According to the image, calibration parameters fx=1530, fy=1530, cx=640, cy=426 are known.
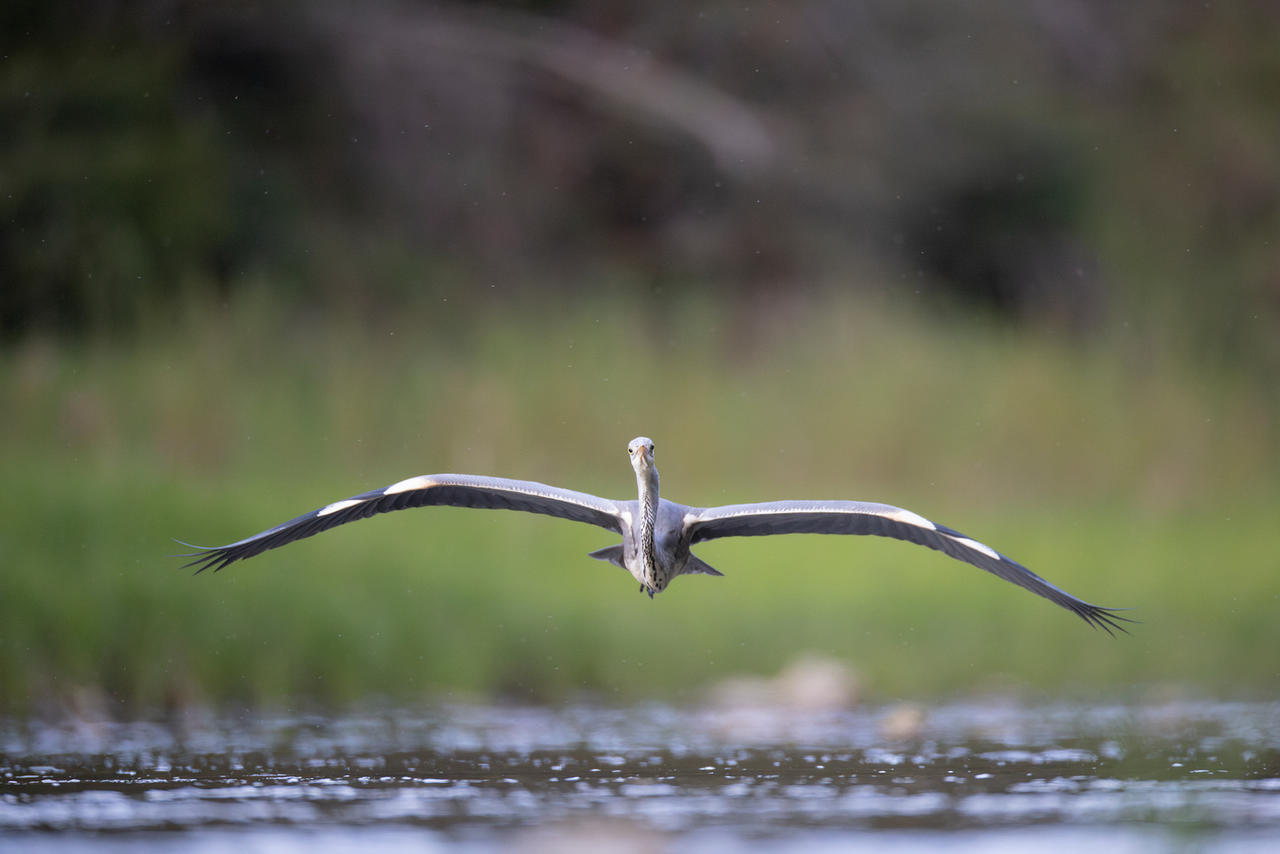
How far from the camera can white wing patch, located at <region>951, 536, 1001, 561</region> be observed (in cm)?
636

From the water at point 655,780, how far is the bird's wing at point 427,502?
1.03 metres

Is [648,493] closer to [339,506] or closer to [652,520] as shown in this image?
[652,520]

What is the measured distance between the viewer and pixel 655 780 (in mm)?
6711

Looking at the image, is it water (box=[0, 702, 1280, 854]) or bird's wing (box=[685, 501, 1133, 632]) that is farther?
bird's wing (box=[685, 501, 1133, 632])

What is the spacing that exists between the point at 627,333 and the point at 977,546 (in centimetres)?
730

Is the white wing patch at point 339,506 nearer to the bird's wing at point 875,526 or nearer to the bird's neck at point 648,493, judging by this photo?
the bird's neck at point 648,493

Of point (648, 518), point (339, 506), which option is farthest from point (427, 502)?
point (648, 518)

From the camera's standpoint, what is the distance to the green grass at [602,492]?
896cm

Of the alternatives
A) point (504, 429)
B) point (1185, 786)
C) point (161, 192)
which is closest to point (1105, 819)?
point (1185, 786)

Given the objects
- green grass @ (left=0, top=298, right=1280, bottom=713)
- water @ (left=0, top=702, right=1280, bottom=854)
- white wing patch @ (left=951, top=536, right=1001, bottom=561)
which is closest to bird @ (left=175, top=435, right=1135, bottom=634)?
white wing patch @ (left=951, top=536, right=1001, bottom=561)

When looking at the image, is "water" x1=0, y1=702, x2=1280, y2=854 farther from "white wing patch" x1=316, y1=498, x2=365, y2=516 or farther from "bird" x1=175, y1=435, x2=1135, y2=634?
"white wing patch" x1=316, y1=498, x2=365, y2=516

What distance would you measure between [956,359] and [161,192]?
784 centimetres

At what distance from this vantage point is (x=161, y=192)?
592 inches

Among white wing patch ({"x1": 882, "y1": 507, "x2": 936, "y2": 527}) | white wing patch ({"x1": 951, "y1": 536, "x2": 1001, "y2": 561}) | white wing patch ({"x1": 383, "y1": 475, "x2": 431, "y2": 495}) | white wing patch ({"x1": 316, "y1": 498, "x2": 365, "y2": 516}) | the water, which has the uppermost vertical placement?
white wing patch ({"x1": 383, "y1": 475, "x2": 431, "y2": 495})
